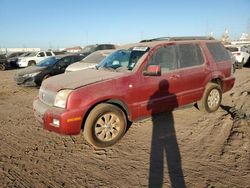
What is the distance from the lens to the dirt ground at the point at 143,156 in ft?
12.5

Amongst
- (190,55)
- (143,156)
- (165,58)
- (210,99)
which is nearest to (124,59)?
(165,58)

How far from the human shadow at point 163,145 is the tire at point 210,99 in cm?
82

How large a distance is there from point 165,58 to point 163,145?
192 cm

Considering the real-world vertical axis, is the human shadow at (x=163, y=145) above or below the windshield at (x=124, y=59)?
below

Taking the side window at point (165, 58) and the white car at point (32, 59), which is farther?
the white car at point (32, 59)

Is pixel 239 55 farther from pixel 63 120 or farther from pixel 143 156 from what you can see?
pixel 63 120

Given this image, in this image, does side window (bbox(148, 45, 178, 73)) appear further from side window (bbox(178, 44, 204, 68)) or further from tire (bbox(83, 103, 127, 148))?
tire (bbox(83, 103, 127, 148))

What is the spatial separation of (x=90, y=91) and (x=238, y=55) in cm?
1605

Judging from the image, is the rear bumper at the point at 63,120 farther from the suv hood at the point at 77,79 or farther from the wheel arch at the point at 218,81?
the wheel arch at the point at 218,81

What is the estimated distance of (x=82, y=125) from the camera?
4.87 meters

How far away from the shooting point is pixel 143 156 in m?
4.57

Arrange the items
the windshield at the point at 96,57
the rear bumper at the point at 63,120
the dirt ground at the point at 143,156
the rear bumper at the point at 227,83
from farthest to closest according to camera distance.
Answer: the windshield at the point at 96,57, the rear bumper at the point at 227,83, the rear bumper at the point at 63,120, the dirt ground at the point at 143,156

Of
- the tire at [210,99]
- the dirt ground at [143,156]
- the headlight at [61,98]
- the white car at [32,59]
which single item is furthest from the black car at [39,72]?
the white car at [32,59]

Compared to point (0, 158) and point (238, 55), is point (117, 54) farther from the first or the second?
point (238, 55)
